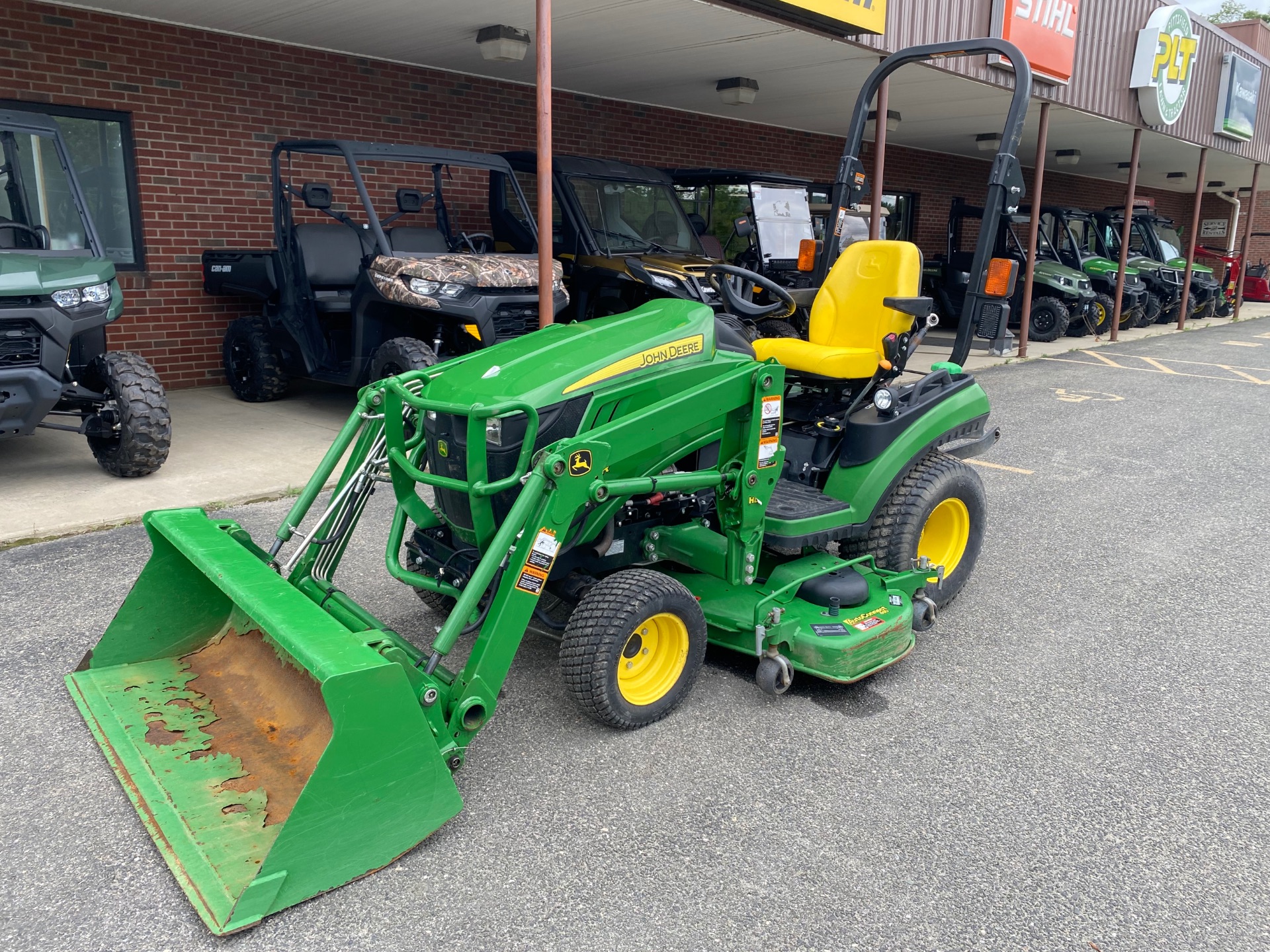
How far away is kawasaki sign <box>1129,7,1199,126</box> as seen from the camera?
12.9 meters

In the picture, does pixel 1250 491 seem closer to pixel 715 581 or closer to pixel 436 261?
pixel 715 581

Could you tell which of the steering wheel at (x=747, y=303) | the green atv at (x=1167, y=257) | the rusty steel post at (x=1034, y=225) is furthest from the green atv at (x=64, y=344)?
the green atv at (x=1167, y=257)

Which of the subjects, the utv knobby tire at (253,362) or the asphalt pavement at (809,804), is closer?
the asphalt pavement at (809,804)

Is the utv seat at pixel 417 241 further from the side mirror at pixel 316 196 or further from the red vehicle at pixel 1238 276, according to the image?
the red vehicle at pixel 1238 276

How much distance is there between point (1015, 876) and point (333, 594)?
2.09 metres

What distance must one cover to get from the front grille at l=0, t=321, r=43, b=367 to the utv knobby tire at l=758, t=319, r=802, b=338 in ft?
11.9

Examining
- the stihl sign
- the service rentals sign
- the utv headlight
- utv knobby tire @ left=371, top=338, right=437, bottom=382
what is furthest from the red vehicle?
the utv headlight

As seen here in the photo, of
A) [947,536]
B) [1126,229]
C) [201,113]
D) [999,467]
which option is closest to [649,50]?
[201,113]

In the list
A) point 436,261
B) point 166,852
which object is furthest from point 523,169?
point 166,852

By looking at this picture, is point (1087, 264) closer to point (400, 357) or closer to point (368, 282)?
point (368, 282)

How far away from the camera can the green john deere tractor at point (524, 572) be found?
7.73 ft

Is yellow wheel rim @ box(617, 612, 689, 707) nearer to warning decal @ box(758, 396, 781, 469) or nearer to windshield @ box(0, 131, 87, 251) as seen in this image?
warning decal @ box(758, 396, 781, 469)

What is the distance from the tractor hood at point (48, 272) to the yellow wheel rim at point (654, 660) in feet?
12.6

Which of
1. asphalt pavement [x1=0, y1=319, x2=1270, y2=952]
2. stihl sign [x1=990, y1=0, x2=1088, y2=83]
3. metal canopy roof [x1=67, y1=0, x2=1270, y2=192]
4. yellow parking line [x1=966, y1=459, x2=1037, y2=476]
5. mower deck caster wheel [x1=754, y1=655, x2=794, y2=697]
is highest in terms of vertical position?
stihl sign [x1=990, y1=0, x2=1088, y2=83]
